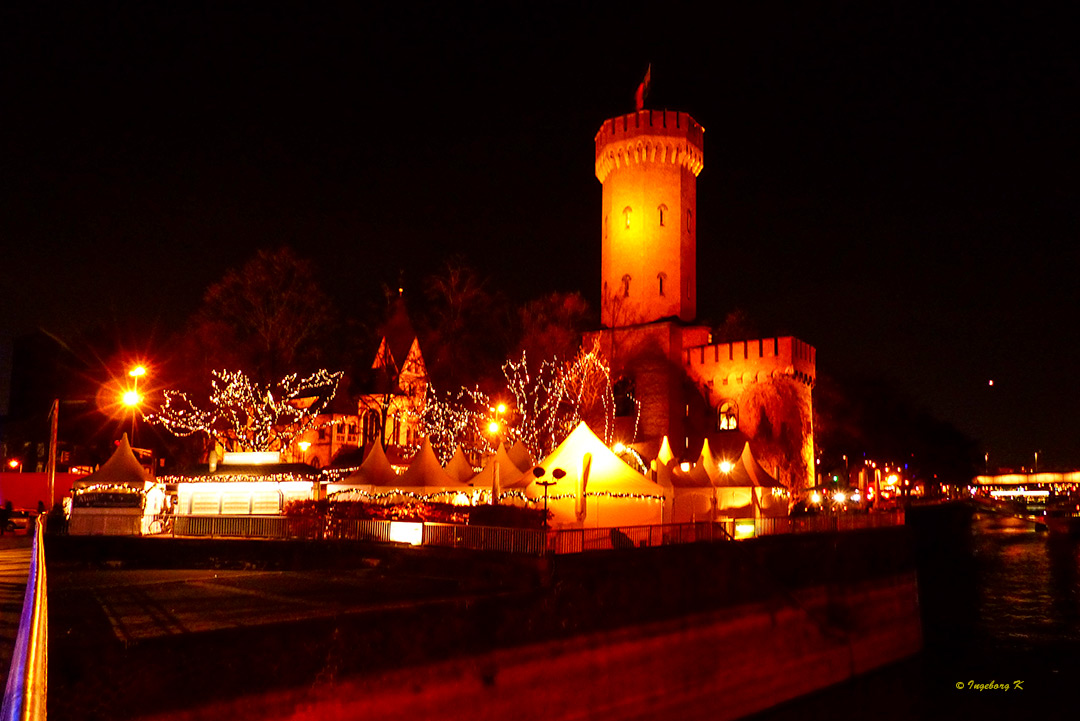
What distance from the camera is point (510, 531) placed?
17.7m

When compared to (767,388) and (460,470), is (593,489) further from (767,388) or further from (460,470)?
(767,388)

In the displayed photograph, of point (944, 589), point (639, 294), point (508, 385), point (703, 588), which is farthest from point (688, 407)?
point (703, 588)

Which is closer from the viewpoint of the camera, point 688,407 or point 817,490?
point 817,490

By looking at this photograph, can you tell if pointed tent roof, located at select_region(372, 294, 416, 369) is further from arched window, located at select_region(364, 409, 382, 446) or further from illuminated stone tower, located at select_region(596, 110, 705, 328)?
illuminated stone tower, located at select_region(596, 110, 705, 328)

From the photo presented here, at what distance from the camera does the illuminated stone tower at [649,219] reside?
51.0 m

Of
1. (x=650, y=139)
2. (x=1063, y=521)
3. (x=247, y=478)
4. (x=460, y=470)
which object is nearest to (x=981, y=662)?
(x=460, y=470)

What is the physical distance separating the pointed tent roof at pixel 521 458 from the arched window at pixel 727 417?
20.5m

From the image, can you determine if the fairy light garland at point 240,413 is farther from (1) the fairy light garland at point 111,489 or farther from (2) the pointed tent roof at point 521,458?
(2) the pointed tent roof at point 521,458

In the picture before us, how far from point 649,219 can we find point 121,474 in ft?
105

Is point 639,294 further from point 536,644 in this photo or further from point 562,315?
point 536,644

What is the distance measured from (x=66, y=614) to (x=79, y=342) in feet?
155

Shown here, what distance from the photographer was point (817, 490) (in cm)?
4541

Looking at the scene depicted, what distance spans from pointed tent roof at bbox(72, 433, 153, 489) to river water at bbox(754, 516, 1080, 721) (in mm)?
21816

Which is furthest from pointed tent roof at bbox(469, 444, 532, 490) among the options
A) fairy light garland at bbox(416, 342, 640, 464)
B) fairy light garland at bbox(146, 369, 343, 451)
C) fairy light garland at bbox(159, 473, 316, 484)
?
fairy light garland at bbox(146, 369, 343, 451)
